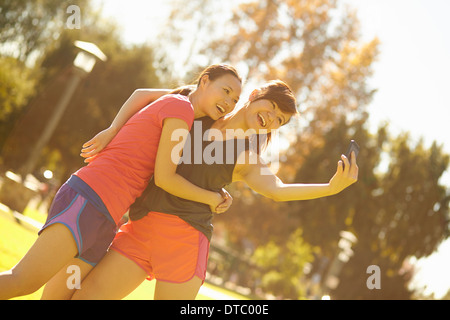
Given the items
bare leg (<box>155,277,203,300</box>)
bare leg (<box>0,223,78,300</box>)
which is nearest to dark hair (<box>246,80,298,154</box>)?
bare leg (<box>155,277,203,300</box>)

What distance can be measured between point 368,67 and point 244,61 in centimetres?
599

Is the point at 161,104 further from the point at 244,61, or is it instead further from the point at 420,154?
the point at 244,61

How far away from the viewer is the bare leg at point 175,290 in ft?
8.64

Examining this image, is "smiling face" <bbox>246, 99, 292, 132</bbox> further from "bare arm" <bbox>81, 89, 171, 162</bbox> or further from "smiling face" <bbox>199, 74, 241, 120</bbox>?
"bare arm" <bbox>81, 89, 171, 162</bbox>

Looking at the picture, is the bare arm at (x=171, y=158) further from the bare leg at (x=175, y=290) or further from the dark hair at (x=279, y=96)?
the dark hair at (x=279, y=96)

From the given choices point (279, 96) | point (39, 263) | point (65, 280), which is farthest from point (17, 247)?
point (279, 96)

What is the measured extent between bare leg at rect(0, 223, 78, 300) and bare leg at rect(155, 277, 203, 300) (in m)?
0.52

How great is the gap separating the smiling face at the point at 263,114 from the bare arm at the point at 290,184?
0.19 meters

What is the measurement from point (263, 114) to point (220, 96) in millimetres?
267

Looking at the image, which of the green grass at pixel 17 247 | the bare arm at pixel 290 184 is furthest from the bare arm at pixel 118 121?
the green grass at pixel 17 247

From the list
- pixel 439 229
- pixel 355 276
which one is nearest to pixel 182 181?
pixel 355 276

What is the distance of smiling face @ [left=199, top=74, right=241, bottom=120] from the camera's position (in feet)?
9.46

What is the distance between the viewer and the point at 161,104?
2.66 m
